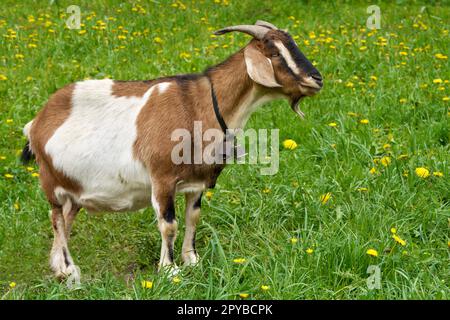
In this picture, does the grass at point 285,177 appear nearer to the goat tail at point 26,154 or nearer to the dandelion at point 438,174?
the dandelion at point 438,174

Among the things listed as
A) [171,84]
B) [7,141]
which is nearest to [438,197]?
[171,84]

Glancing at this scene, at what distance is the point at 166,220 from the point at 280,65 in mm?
1112

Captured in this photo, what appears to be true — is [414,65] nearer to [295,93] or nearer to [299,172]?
[299,172]

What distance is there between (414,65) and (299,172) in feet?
8.61

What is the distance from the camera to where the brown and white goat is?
446 centimetres

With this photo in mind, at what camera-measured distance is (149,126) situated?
456 centimetres

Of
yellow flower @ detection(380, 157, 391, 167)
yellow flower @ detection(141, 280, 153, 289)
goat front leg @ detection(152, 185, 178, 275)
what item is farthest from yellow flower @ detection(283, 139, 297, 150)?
yellow flower @ detection(141, 280, 153, 289)

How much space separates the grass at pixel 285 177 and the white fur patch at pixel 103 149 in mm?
Result: 488

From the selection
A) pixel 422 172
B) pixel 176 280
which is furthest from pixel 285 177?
pixel 176 280

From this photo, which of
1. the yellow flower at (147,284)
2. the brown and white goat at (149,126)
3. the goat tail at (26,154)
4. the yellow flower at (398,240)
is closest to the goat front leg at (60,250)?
the brown and white goat at (149,126)

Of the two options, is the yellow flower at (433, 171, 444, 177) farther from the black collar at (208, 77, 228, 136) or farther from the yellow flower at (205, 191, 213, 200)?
the black collar at (208, 77, 228, 136)

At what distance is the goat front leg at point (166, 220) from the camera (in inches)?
178

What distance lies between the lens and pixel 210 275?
14.5 feet

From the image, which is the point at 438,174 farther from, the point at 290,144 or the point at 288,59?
the point at 288,59
